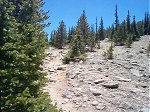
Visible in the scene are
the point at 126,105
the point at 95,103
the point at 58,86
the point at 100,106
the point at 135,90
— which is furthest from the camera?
the point at 58,86

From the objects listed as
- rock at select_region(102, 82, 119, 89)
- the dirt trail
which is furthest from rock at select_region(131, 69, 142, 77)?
the dirt trail

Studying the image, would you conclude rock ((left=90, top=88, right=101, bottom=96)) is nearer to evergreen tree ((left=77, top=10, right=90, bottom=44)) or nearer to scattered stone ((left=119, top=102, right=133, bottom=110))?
scattered stone ((left=119, top=102, right=133, bottom=110))

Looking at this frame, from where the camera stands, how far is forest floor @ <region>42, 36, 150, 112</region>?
22.3 m

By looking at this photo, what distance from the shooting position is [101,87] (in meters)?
25.7

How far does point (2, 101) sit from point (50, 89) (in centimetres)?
1468

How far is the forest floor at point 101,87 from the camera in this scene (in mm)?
22281

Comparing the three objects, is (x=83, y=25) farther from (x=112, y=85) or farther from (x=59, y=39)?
(x=112, y=85)

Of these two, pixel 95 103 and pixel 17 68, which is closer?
pixel 17 68

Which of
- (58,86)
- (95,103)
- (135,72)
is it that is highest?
(135,72)

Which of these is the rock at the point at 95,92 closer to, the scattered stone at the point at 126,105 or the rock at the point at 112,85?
the rock at the point at 112,85

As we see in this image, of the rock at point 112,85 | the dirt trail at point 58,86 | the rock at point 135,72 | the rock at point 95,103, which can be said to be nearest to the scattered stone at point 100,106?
the rock at point 95,103

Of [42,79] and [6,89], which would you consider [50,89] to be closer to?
[42,79]

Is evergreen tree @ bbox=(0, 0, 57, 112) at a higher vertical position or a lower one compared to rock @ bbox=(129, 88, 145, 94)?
higher

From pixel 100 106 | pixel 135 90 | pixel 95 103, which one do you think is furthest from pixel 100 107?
pixel 135 90
